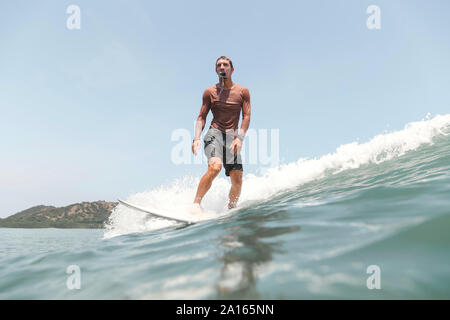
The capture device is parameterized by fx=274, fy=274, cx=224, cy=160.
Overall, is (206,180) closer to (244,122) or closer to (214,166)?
(214,166)

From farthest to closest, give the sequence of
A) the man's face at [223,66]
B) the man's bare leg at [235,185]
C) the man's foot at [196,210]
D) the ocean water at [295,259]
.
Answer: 1. the man's bare leg at [235,185]
2. the man's face at [223,66]
3. the man's foot at [196,210]
4. the ocean water at [295,259]

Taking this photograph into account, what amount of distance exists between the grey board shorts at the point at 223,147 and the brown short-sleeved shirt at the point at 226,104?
13 cm

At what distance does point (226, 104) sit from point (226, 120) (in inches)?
11.8

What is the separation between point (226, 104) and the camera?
516 centimetres

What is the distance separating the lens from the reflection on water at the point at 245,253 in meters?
1.36

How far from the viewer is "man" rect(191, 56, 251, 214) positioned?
16.5ft

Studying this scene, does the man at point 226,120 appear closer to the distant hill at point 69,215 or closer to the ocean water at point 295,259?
the ocean water at point 295,259

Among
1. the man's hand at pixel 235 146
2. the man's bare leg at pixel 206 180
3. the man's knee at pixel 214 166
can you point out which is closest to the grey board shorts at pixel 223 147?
the man's hand at pixel 235 146

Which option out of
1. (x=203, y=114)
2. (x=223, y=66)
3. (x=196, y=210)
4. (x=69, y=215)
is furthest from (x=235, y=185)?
(x=69, y=215)

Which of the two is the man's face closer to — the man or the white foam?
the man

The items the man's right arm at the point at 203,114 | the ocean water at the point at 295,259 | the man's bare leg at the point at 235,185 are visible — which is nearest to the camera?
the ocean water at the point at 295,259
